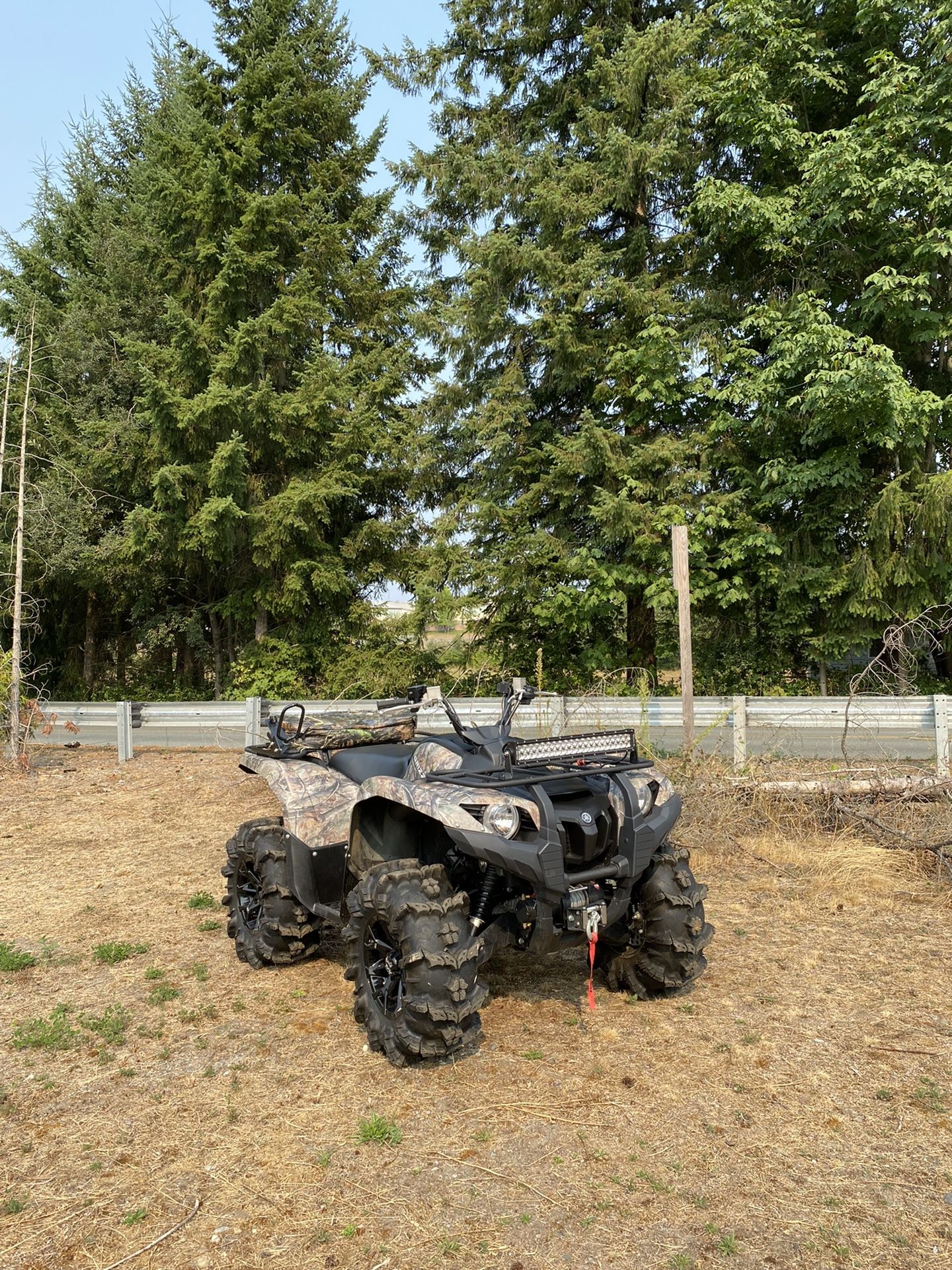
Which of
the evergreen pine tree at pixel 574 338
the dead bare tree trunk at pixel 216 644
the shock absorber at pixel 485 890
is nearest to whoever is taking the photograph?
the shock absorber at pixel 485 890

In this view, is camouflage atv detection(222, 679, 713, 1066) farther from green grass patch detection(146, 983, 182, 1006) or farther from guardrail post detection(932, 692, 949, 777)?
guardrail post detection(932, 692, 949, 777)

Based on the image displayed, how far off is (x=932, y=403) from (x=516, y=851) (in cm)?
1189

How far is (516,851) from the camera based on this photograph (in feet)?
11.1

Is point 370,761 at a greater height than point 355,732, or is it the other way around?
point 355,732

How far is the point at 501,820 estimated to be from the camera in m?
3.45

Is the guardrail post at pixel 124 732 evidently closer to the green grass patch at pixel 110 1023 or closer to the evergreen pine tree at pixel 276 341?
the evergreen pine tree at pixel 276 341

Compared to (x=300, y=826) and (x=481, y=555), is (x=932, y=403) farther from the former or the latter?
(x=300, y=826)

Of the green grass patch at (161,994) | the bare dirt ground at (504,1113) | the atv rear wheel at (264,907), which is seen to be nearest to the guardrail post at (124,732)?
the bare dirt ground at (504,1113)

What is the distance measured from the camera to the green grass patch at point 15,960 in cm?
488

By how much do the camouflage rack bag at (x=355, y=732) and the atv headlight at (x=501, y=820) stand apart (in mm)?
1511

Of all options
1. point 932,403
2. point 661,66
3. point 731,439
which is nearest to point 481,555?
point 731,439

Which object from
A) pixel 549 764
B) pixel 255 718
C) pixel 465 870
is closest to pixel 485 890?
pixel 465 870

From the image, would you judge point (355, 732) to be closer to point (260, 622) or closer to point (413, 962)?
point (413, 962)

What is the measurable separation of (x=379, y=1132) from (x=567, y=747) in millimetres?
1619
